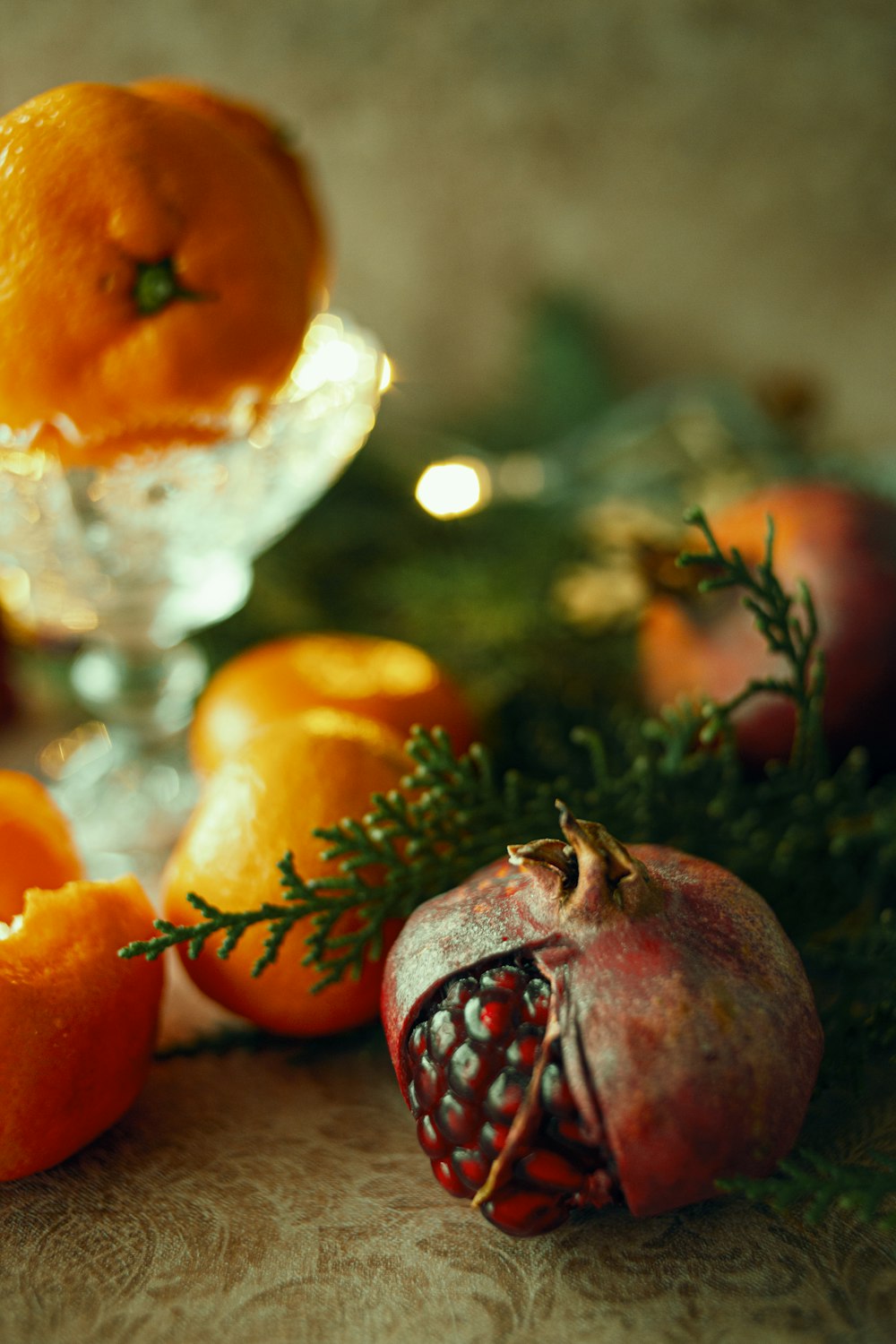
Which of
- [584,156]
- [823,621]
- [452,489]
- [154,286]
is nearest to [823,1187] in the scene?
[823,621]

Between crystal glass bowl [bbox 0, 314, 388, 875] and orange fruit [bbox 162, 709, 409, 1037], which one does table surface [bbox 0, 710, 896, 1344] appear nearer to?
orange fruit [bbox 162, 709, 409, 1037]

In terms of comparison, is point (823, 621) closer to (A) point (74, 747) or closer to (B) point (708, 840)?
(B) point (708, 840)

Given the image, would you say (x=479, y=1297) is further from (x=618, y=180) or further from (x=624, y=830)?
(x=618, y=180)

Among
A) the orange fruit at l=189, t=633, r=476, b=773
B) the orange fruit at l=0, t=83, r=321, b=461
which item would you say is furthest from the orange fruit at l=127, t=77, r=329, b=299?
the orange fruit at l=189, t=633, r=476, b=773

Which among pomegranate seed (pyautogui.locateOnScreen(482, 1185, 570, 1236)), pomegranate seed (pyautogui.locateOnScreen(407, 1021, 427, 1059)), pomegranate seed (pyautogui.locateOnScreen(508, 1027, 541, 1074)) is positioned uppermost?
pomegranate seed (pyautogui.locateOnScreen(508, 1027, 541, 1074))

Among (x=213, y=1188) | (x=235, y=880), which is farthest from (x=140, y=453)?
(x=213, y=1188)

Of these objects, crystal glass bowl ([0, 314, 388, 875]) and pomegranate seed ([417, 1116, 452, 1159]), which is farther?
crystal glass bowl ([0, 314, 388, 875])
